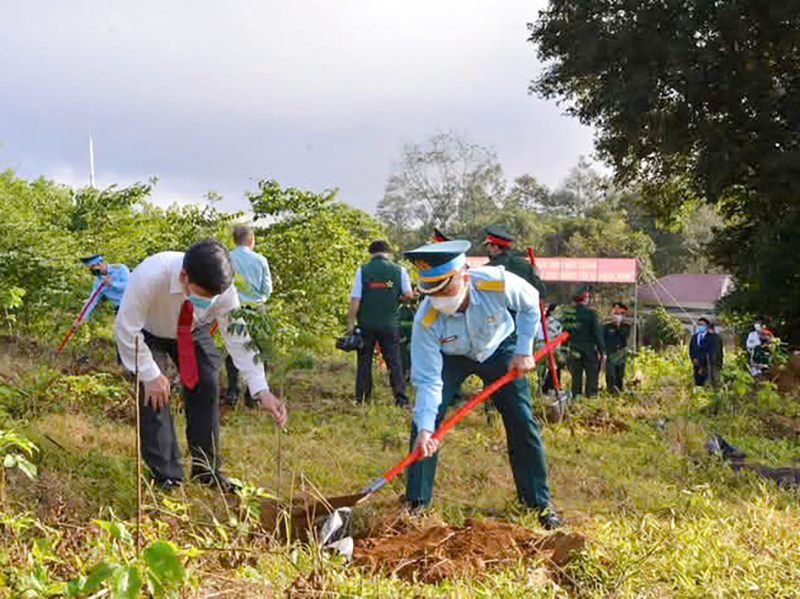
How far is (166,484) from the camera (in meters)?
3.91

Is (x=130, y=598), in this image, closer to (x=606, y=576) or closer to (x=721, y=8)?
(x=606, y=576)

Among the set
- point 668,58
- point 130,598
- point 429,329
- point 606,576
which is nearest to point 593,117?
point 668,58

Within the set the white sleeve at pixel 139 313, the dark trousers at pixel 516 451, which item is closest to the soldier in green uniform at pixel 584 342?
the dark trousers at pixel 516 451

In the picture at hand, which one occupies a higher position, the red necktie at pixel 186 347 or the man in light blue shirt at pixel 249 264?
the man in light blue shirt at pixel 249 264

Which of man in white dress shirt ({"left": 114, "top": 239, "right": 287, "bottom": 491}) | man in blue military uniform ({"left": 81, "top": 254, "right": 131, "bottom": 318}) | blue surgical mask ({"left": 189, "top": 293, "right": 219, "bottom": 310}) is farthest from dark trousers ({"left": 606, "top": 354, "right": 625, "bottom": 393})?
blue surgical mask ({"left": 189, "top": 293, "right": 219, "bottom": 310})

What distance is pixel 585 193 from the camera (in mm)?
40469

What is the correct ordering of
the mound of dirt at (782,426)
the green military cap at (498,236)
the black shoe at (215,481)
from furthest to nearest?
the mound of dirt at (782,426)
the green military cap at (498,236)
the black shoe at (215,481)

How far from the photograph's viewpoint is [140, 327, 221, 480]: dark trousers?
389 cm

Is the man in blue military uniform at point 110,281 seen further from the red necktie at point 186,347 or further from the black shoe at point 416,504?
the black shoe at point 416,504

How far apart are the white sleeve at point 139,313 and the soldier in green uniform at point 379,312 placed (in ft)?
10.9

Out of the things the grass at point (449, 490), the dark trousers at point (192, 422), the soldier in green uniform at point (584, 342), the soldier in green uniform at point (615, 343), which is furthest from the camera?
the soldier in green uniform at point (615, 343)

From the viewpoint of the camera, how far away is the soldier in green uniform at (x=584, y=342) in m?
8.59

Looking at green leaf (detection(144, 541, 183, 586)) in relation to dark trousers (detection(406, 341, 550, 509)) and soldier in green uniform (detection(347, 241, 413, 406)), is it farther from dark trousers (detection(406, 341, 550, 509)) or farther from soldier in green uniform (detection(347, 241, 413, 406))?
soldier in green uniform (detection(347, 241, 413, 406))

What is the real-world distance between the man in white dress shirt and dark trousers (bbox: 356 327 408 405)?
285 cm
